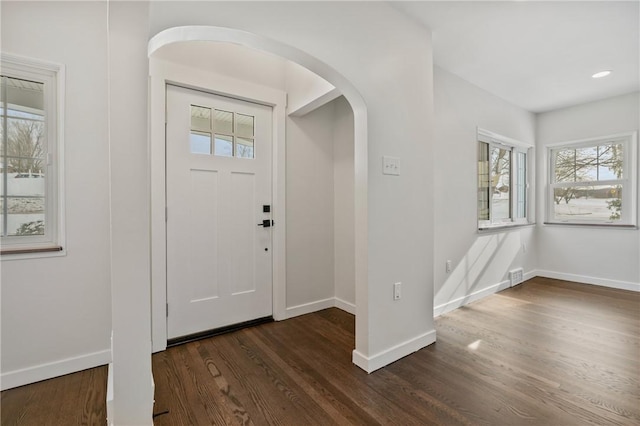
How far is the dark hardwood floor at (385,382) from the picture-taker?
4.96 ft

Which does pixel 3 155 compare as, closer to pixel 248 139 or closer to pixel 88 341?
pixel 88 341

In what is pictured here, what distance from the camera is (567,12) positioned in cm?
209

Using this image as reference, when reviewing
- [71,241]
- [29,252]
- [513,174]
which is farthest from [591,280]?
[29,252]

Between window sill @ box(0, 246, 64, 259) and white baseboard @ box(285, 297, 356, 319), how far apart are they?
6.05 feet

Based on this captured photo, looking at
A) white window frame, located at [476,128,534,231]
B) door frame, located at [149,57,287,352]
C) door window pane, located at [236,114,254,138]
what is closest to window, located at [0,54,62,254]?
door frame, located at [149,57,287,352]

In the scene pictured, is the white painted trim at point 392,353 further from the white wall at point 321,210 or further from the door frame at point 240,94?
the white wall at point 321,210

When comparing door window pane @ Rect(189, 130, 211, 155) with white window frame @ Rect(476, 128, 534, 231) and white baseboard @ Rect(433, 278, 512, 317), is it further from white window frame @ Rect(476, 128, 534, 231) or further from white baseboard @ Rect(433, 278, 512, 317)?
white window frame @ Rect(476, 128, 534, 231)

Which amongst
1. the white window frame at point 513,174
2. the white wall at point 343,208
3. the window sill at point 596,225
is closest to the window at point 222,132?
the white wall at point 343,208

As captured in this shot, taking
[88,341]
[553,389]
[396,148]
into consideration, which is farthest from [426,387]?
[88,341]

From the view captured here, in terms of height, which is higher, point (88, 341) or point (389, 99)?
point (389, 99)

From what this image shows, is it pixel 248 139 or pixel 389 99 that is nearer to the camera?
pixel 389 99

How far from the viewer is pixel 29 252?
1.77m

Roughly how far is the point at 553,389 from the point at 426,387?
744 mm

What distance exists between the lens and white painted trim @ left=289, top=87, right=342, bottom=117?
2.43m
